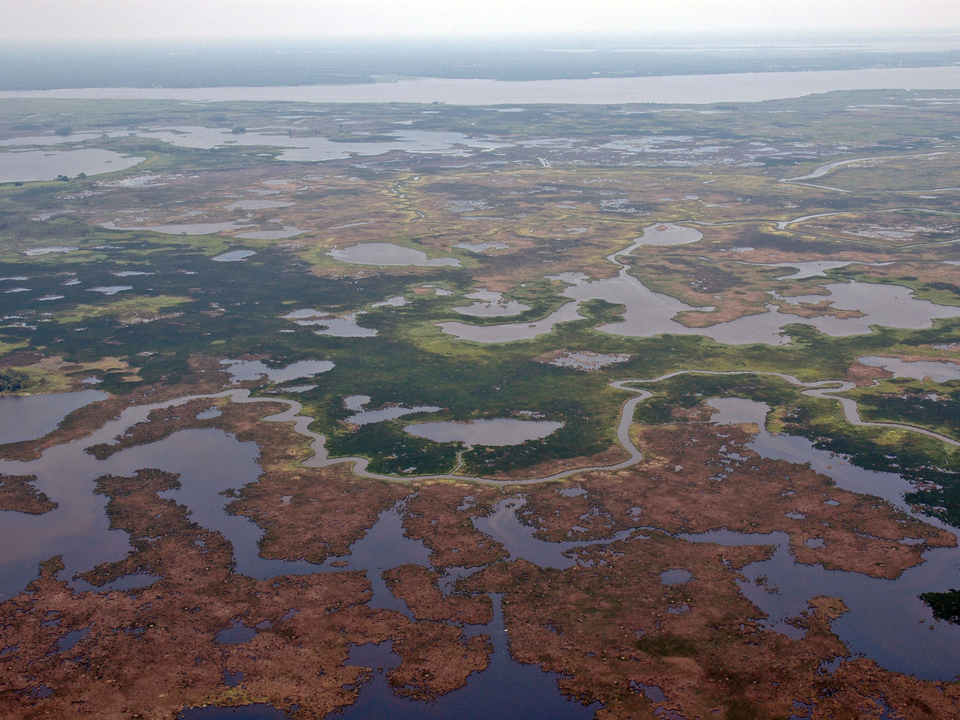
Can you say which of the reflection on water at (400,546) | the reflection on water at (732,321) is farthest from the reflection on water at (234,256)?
the reflection on water at (400,546)

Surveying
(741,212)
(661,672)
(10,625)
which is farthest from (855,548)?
(741,212)

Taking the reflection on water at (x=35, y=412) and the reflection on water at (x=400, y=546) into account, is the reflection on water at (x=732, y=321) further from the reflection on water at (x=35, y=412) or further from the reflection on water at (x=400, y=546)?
the reflection on water at (x=35, y=412)

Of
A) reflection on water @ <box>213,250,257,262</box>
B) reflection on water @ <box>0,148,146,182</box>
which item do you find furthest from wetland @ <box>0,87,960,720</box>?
reflection on water @ <box>0,148,146,182</box>

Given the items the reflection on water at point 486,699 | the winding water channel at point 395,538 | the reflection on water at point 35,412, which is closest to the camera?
the reflection on water at point 486,699

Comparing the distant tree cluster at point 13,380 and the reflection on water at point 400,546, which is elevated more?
the distant tree cluster at point 13,380

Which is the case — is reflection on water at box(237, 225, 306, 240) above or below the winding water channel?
above

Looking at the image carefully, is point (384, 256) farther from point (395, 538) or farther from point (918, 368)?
point (395, 538)

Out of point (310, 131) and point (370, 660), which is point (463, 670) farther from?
point (310, 131)

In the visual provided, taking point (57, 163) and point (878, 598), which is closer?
point (878, 598)

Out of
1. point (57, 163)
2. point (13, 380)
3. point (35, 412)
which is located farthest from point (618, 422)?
point (57, 163)

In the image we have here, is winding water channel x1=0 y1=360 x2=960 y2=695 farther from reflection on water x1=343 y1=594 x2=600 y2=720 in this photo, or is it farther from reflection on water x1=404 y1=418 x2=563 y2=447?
reflection on water x1=404 y1=418 x2=563 y2=447

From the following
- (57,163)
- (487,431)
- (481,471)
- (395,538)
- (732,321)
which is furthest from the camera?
(57,163)
